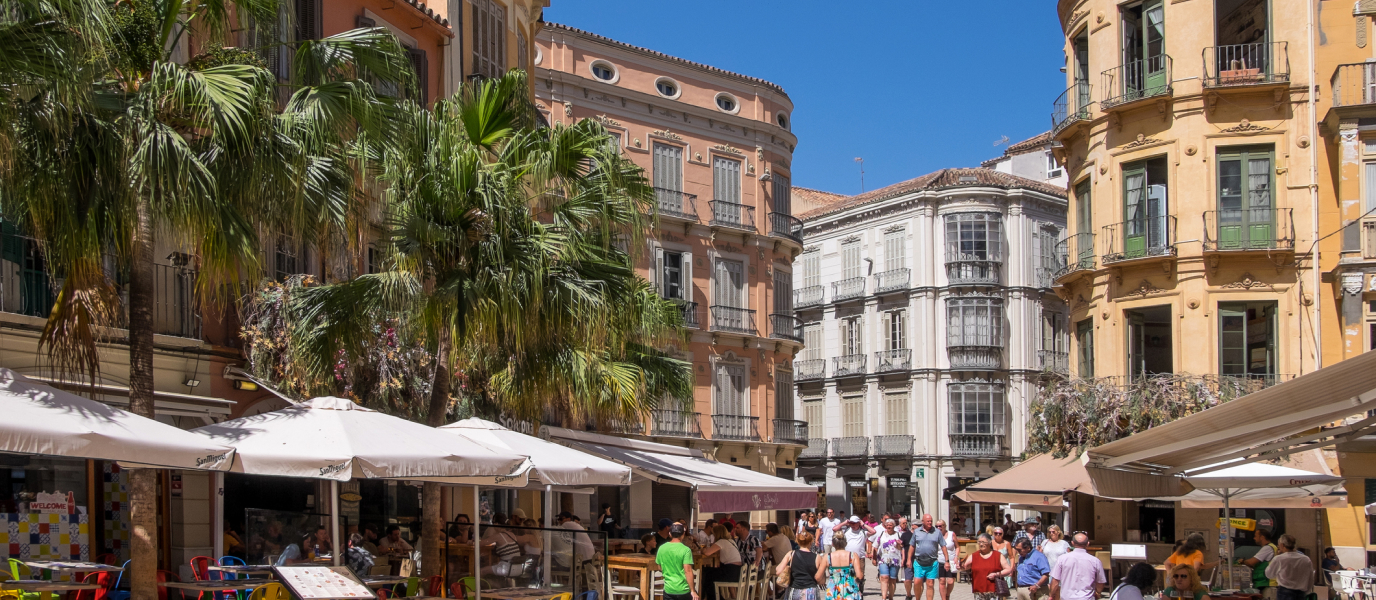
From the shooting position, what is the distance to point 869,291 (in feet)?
171

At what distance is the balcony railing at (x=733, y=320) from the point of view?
40.0 meters

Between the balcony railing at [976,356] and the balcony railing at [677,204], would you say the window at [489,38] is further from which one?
the balcony railing at [976,356]

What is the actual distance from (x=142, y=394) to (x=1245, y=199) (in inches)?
817

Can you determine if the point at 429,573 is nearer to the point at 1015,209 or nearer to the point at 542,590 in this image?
the point at 542,590

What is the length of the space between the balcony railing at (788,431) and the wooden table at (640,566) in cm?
2496

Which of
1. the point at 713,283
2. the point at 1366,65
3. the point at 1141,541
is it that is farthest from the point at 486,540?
the point at 713,283

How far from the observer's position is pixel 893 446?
163ft

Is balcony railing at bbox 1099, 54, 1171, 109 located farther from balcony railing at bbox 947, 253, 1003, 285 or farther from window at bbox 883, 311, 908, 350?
window at bbox 883, 311, 908, 350

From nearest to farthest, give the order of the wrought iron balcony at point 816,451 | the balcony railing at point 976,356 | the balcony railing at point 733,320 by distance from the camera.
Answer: the balcony railing at point 733,320, the balcony railing at point 976,356, the wrought iron balcony at point 816,451

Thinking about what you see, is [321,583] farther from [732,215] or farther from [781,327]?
[781,327]

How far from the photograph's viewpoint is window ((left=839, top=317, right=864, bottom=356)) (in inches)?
2062

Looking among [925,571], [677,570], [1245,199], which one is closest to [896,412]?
[1245,199]

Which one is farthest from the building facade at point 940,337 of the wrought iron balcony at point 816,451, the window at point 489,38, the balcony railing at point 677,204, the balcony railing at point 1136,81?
the window at point 489,38

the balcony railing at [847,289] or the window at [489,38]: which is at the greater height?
the window at [489,38]
